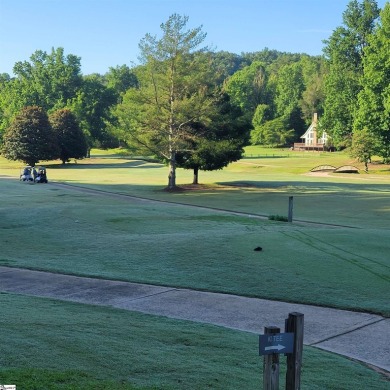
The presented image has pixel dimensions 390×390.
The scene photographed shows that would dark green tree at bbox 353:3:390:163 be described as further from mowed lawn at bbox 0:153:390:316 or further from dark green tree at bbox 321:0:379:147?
mowed lawn at bbox 0:153:390:316

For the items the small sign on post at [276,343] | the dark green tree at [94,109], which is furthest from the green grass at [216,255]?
the dark green tree at [94,109]

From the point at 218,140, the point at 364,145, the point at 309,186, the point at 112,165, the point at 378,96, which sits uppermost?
the point at 378,96

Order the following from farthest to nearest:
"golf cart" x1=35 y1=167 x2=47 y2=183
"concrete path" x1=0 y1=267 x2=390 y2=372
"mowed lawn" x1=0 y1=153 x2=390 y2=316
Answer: "golf cart" x1=35 y1=167 x2=47 y2=183 < "mowed lawn" x1=0 y1=153 x2=390 y2=316 < "concrete path" x1=0 y1=267 x2=390 y2=372

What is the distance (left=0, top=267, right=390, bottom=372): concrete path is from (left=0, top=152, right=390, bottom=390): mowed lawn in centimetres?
53

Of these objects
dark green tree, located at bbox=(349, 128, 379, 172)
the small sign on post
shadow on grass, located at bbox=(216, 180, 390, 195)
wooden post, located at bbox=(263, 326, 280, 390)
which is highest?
dark green tree, located at bbox=(349, 128, 379, 172)

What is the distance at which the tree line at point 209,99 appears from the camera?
1989 inches

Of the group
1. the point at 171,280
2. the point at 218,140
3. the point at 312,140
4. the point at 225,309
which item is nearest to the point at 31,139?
the point at 218,140

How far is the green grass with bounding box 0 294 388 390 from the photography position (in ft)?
21.8

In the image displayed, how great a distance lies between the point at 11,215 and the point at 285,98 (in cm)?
13124

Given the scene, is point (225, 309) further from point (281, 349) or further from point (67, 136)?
Answer: point (67, 136)

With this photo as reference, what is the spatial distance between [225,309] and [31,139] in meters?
77.7

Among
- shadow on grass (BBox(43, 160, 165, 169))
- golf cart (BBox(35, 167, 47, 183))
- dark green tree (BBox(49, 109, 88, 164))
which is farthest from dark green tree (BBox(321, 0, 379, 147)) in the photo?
golf cart (BBox(35, 167, 47, 183))

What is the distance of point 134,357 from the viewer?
7.62 meters

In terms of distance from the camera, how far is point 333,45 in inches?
3782
